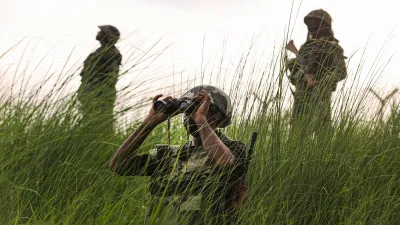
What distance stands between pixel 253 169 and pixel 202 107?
0.84m

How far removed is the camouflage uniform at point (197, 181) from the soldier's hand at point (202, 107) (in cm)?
9

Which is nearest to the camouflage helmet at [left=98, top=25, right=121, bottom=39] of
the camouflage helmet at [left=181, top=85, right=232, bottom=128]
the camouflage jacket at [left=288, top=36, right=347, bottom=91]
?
the camouflage jacket at [left=288, top=36, right=347, bottom=91]

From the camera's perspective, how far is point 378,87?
4.69 meters

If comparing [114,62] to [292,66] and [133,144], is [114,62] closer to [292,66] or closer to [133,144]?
[292,66]

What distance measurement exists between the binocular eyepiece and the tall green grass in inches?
17.0

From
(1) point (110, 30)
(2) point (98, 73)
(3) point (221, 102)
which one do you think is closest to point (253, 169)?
(3) point (221, 102)

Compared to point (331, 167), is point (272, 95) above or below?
above

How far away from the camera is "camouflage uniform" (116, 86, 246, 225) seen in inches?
124

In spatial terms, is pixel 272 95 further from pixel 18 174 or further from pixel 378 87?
pixel 18 174

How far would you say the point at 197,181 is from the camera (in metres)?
3.16

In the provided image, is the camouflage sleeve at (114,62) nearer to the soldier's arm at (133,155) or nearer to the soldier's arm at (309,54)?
the soldier's arm at (309,54)

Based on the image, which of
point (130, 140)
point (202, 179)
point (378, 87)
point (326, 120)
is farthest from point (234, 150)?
point (378, 87)

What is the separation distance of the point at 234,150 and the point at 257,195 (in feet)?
1.73

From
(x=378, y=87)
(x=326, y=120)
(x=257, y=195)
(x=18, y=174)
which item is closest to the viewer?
(x=257, y=195)
